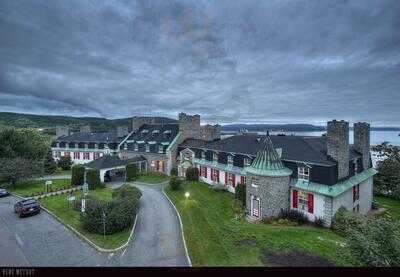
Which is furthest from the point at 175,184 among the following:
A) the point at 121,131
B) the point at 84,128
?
the point at 84,128

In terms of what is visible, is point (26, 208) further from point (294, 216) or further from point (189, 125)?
point (189, 125)

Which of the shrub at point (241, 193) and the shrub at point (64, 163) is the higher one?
the shrub at point (64, 163)

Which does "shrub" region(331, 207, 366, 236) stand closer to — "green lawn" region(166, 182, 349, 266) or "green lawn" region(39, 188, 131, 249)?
"green lawn" region(166, 182, 349, 266)

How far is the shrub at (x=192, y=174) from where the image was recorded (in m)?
29.0

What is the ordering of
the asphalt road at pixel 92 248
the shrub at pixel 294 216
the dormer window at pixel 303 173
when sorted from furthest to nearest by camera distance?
the dormer window at pixel 303 173, the shrub at pixel 294 216, the asphalt road at pixel 92 248

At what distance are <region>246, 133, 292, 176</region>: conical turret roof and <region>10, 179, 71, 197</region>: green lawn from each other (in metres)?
17.5

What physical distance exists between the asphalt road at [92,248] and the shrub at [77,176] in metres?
7.20

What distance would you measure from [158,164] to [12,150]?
15.7m

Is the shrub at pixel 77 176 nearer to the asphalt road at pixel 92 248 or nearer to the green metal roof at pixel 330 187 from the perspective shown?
the asphalt road at pixel 92 248

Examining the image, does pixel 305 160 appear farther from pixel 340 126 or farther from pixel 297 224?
pixel 297 224

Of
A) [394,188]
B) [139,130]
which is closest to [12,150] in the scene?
[139,130]

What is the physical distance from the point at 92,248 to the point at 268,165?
1228cm

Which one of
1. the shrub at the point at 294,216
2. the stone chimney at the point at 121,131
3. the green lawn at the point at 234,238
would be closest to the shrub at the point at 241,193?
the green lawn at the point at 234,238
